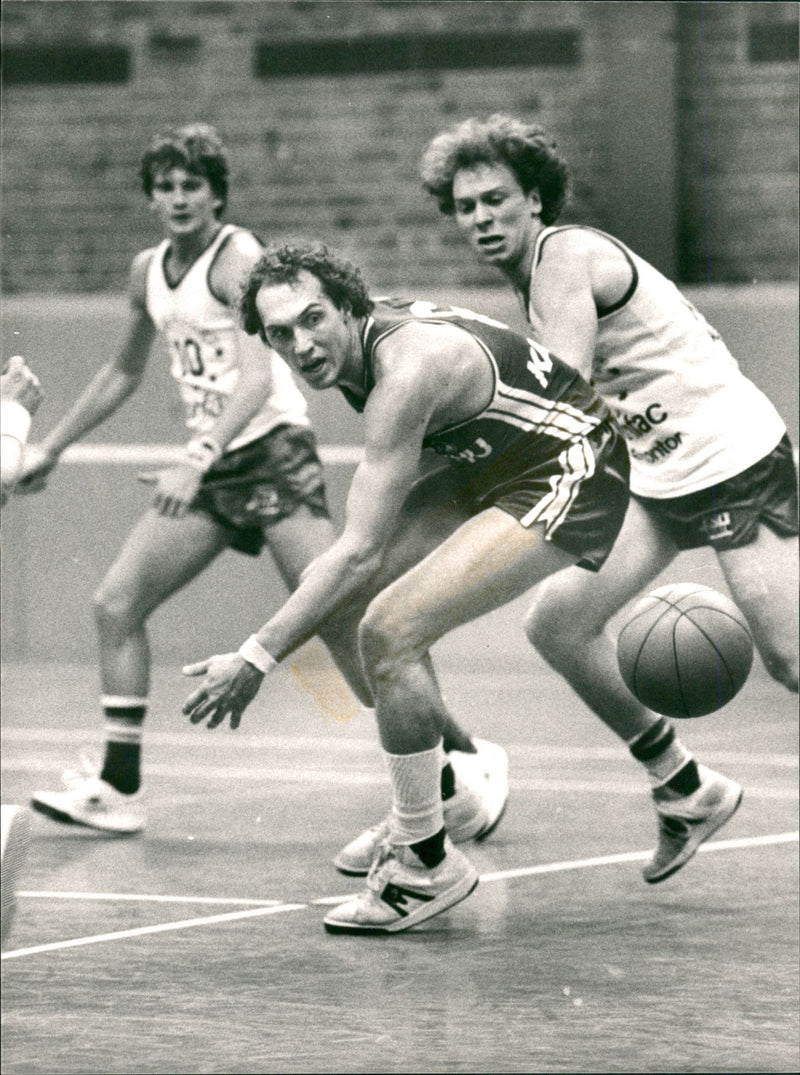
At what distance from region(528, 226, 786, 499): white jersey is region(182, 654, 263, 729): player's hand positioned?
1.68 meters

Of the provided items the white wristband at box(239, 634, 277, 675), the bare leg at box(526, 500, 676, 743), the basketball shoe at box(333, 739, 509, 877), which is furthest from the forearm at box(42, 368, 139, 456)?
the white wristband at box(239, 634, 277, 675)

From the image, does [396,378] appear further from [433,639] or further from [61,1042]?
[61,1042]

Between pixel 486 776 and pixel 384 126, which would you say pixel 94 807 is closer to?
pixel 486 776

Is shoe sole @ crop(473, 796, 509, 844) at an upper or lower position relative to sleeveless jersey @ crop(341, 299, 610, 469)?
lower

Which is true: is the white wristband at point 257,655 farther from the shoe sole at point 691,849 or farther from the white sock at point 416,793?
the shoe sole at point 691,849

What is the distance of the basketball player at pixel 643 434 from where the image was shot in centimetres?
575

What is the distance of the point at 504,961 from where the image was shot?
17.2 ft

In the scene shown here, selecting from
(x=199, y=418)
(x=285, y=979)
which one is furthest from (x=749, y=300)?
(x=285, y=979)

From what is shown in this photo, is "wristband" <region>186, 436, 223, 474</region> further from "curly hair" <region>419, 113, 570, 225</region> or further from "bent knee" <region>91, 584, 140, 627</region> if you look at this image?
"curly hair" <region>419, 113, 570, 225</region>

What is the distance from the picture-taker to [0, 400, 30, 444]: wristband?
3760 millimetres

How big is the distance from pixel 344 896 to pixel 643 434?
Answer: 1469 millimetres

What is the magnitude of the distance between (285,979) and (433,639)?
0.90m

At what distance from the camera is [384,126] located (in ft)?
40.4

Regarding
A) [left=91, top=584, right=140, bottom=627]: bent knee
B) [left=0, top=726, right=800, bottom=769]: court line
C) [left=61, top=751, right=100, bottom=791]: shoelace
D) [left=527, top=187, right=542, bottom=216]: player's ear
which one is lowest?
[left=0, top=726, right=800, bottom=769]: court line
